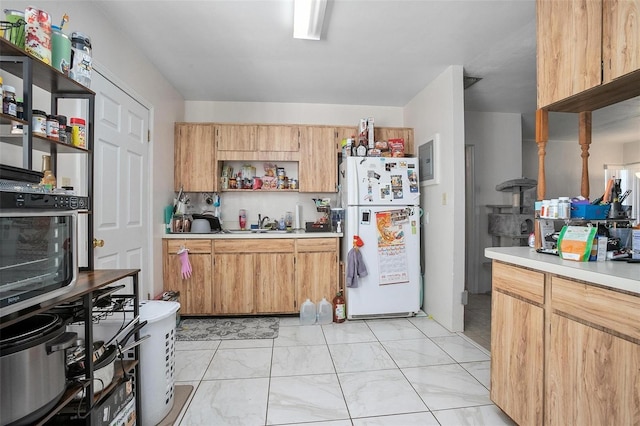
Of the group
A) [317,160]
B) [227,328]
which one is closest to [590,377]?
[227,328]

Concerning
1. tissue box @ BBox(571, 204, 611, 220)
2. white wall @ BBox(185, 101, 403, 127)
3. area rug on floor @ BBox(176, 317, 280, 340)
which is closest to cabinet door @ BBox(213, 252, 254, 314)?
area rug on floor @ BBox(176, 317, 280, 340)

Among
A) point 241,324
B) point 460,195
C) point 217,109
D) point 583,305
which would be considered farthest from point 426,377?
point 217,109

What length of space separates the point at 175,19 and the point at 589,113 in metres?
2.79

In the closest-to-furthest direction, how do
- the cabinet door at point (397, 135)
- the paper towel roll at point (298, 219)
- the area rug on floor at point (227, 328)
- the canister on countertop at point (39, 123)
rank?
the canister on countertop at point (39, 123) → the area rug on floor at point (227, 328) → the cabinet door at point (397, 135) → the paper towel roll at point (298, 219)

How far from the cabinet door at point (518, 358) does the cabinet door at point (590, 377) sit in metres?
0.07

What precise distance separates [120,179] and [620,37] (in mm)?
3054

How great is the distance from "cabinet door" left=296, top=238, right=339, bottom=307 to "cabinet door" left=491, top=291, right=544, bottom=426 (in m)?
1.74

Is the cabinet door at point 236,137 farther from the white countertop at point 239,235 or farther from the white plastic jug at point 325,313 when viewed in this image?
the white plastic jug at point 325,313

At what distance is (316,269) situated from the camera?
3107 millimetres

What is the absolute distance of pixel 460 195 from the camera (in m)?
2.73

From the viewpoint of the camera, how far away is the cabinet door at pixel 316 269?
3.09 m

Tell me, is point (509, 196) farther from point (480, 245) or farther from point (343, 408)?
point (343, 408)

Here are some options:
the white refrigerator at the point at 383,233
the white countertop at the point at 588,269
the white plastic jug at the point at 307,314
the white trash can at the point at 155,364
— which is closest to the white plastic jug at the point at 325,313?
the white plastic jug at the point at 307,314

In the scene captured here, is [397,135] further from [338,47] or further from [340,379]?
[340,379]
